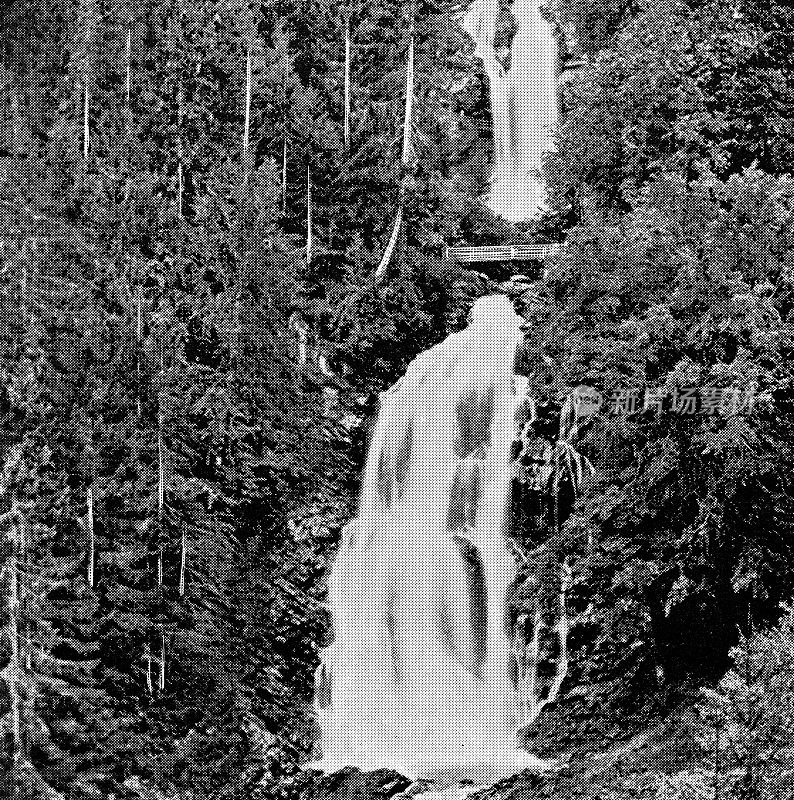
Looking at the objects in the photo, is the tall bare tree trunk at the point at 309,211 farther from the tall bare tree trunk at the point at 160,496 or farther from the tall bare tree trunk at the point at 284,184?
the tall bare tree trunk at the point at 160,496

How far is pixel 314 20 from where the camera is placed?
260 inches

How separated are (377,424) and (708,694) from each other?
264 centimetres

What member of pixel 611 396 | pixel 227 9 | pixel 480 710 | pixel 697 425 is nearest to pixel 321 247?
pixel 227 9

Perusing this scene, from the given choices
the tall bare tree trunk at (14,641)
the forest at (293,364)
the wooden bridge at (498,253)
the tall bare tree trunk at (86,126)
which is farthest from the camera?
the tall bare tree trunk at (86,126)

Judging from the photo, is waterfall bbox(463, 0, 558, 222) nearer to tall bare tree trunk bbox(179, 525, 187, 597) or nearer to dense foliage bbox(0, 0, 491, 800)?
dense foliage bbox(0, 0, 491, 800)

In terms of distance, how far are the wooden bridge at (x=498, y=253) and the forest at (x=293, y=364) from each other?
81 mm

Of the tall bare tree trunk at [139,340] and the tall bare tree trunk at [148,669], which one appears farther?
the tall bare tree trunk at [139,340]

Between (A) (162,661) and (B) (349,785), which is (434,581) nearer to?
(B) (349,785)

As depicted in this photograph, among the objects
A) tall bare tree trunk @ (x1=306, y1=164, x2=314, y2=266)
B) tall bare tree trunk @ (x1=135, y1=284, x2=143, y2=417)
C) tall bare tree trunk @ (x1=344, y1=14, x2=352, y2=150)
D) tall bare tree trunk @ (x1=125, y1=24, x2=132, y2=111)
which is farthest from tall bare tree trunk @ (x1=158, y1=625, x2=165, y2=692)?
tall bare tree trunk @ (x1=125, y1=24, x2=132, y2=111)

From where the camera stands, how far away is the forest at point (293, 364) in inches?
222

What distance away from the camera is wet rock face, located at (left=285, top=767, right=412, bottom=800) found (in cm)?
620

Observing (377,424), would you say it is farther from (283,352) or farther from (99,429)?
(99,429)

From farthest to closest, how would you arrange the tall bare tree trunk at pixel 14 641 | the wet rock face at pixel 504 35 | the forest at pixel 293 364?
1. the wet rock face at pixel 504 35
2. the tall bare tree trunk at pixel 14 641
3. the forest at pixel 293 364

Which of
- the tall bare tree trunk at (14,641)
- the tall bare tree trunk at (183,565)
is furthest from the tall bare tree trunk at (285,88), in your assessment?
the tall bare tree trunk at (14,641)
